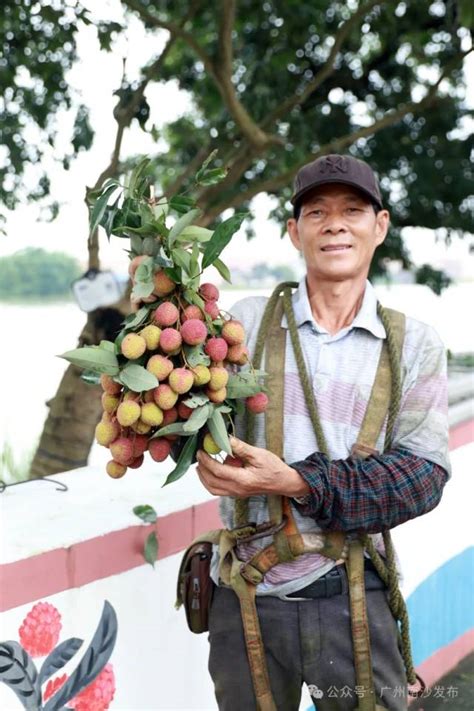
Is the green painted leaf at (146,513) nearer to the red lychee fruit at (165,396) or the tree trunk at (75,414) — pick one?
the red lychee fruit at (165,396)

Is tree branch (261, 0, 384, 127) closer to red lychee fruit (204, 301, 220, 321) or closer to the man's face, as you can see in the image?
the man's face

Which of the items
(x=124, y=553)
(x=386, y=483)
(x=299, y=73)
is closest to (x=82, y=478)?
(x=124, y=553)

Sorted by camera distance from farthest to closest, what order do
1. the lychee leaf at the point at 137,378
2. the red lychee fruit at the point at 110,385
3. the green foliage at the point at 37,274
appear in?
the green foliage at the point at 37,274, the red lychee fruit at the point at 110,385, the lychee leaf at the point at 137,378

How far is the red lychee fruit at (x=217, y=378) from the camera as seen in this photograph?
4.66 ft

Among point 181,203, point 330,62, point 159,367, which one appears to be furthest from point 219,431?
point 330,62

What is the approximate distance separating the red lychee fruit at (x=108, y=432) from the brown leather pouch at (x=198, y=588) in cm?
49

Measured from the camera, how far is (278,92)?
4.75m

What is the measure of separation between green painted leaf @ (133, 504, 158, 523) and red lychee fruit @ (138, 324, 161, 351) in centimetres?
80

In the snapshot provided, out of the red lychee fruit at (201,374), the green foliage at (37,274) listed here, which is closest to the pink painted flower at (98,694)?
the red lychee fruit at (201,374)

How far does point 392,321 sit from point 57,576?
0.94 meters

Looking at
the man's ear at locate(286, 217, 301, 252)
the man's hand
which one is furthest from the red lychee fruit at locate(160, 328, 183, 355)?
the man's ear at locate(286, 217, 301, 252)

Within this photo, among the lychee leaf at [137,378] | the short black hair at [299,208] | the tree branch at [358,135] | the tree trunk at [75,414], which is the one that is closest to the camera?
the lychee leaf at [137,378]

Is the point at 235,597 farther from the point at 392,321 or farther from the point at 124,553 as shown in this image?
the point at 392,321

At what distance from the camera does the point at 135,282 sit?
4.60 feet
